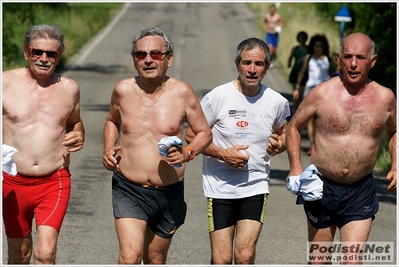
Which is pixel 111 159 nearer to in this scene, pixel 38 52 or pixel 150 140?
pixel 150 140

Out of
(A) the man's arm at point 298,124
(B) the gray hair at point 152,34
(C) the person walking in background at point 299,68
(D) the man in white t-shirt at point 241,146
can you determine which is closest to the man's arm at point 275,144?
(D) the man in white t-shirt at point 241,146

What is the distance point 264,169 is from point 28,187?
194 centimetres

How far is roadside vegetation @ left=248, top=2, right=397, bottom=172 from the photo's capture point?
1839cm

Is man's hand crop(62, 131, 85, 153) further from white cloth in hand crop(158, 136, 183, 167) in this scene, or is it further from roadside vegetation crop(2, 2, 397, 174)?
roadside vegetation crop(2, 2, 397, 174)

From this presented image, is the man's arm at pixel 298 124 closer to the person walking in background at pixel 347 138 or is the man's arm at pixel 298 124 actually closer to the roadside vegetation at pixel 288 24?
the person walking in background at pixel 347 138

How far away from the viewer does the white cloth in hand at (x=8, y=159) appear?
6836 millimetres

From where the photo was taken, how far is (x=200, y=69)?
30.7m

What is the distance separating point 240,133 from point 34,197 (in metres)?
1.74

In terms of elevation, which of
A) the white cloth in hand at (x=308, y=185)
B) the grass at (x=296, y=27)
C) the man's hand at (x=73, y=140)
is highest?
the man's hand at (x=73, y=140)

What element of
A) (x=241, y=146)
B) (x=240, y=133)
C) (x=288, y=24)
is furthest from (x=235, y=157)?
(x=288, y=24)

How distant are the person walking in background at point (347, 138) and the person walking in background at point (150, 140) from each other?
2.89 ft

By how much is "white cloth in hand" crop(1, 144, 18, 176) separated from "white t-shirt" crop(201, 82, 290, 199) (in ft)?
5.47

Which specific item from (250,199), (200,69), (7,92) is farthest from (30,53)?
(200,69)

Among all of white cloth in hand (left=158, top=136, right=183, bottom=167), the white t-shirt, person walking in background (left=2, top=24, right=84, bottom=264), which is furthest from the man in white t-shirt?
person walking in background (left=2, top=24, right=84, bottom=264)
